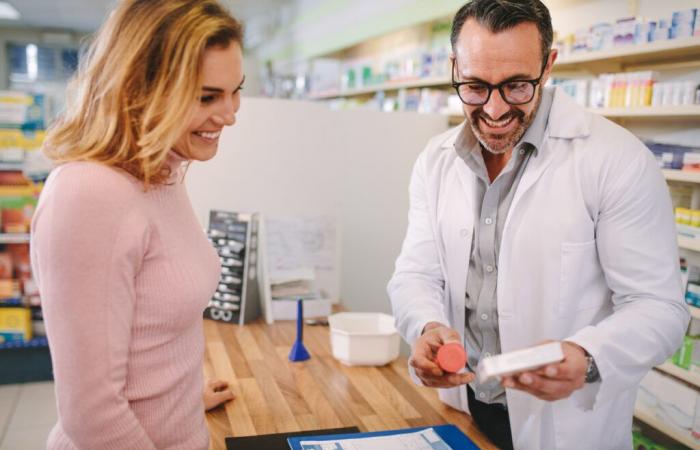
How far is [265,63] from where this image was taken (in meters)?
11.5

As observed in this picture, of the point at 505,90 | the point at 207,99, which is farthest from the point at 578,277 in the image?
the point at 207,99

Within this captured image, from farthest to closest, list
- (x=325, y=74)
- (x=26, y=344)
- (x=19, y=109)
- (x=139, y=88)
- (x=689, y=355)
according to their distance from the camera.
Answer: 1. (x=325, y=74)
2. (x=26, y=344)
3. (x=19, y=109)
4. (x=689, y=355)
5. (x=139, y=88)

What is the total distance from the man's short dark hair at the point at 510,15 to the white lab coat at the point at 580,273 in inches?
9.4

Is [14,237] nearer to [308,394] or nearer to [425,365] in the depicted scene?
[308,394]

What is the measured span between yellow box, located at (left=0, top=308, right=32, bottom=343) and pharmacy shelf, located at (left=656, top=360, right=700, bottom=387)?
418 centimetres

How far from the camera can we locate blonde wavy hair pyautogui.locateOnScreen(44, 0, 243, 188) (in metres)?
1.09

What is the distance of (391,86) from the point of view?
19.0 ft

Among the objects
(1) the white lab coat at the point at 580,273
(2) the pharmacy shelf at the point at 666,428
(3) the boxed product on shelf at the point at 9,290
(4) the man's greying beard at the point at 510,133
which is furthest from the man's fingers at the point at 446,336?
(3) the boxed product on shelf at the point at 9,290

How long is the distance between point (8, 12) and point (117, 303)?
12710mm

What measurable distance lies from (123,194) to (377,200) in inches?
118

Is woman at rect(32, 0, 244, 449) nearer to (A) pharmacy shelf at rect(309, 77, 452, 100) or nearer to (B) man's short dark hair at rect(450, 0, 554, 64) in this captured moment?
(B) man's short dark hair at rect(450, 0, 554, 64)

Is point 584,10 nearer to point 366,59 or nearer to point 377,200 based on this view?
point 377,200

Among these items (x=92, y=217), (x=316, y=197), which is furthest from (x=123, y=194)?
(x=316, y=197)

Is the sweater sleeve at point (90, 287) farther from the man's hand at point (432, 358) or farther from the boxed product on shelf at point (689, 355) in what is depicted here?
the boxed product on shelf at point (689, 355)
